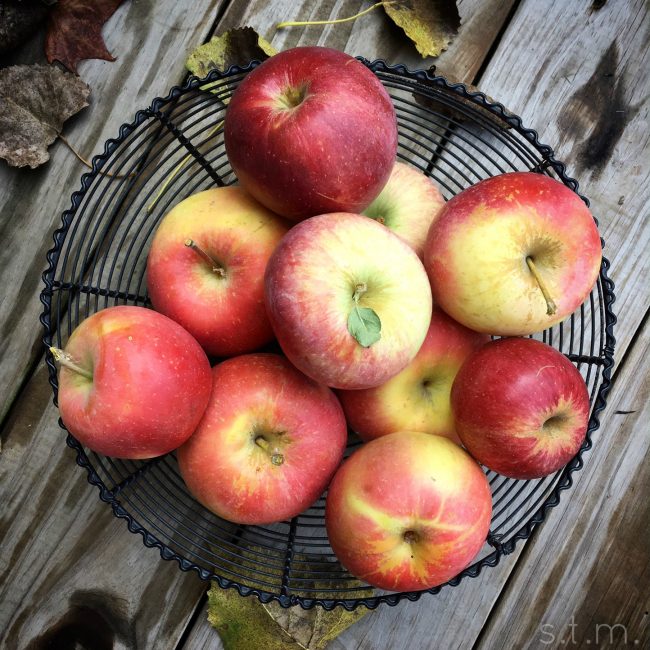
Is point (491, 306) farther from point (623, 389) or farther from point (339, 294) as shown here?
point (623, 389)

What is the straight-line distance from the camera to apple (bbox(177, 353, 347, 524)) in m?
0.76

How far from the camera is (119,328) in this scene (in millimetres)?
709

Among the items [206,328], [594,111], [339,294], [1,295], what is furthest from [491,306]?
[1,295]

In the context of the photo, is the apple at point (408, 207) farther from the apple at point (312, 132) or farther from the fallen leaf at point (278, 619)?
the fallen leaf at point (278, 619)

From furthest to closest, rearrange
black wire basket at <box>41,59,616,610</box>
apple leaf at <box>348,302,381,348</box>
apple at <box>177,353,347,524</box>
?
black wire basket at <box>41,59,616,610</box> < apple at <box>177,353,347,524</box> < apple leaf at <box>348,302,381,348</box>

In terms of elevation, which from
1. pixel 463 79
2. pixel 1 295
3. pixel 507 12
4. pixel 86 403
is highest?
pixel 507 12

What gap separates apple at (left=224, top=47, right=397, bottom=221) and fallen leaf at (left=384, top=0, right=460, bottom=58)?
11.0 inches

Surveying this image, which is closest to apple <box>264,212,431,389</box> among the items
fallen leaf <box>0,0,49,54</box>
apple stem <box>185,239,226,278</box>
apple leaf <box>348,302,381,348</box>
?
apple leaf <box>348,302,381,348</box>

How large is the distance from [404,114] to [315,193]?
0.38 metres

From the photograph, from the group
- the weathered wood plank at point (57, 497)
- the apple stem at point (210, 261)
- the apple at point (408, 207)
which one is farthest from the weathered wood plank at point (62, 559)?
the apple at point (408, 207)

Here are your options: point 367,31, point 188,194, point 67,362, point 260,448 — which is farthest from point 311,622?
point 367,31

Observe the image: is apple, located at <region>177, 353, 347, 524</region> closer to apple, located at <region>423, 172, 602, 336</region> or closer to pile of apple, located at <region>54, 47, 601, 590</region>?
pile of apple, located at <region>54, 47, 601, 590</region>

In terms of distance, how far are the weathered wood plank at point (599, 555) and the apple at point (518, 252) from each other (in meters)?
0.34

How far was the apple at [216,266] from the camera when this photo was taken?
780mm
